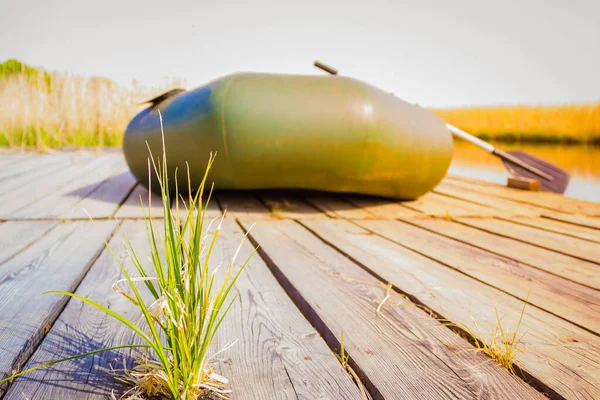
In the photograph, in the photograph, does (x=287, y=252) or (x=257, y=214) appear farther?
(x=257, y=214)

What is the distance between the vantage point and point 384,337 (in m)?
0.93

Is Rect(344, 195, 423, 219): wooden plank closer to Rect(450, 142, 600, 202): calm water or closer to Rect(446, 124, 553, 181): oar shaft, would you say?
Rect(446, 124, 553, 181): oar shaft

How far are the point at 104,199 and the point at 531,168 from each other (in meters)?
3.25

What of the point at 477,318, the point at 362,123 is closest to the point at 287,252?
the point at 477,318

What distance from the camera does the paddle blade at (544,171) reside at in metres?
3.59

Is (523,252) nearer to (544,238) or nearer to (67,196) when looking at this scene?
(544,238)

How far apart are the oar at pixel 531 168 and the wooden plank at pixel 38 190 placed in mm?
2851

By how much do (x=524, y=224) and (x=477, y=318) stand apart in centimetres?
137

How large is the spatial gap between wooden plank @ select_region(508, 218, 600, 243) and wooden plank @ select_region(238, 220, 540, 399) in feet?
3.89

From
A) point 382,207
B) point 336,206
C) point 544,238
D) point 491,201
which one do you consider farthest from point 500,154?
point 544,238

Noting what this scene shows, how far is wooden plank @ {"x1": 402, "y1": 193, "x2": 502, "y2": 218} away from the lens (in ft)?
7.87

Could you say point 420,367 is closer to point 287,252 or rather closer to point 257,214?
point 287,252

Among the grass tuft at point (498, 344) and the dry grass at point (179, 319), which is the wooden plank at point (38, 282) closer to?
the dry grass at point (179, 319)

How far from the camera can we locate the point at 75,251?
1.53 meters
